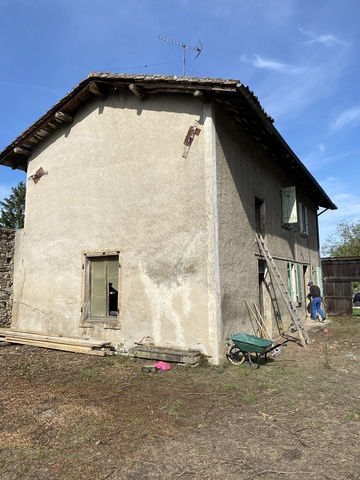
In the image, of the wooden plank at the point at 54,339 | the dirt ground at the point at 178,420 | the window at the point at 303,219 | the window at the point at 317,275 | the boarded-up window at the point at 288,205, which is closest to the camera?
the dirt ground at the point at 178,420

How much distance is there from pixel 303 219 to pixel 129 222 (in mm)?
Answer: 8880

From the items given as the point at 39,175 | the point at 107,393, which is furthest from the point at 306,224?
the point at 107,393

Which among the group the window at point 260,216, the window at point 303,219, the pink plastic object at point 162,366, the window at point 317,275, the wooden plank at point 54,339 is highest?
the window at point 303,219

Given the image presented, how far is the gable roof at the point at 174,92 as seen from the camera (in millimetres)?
7141

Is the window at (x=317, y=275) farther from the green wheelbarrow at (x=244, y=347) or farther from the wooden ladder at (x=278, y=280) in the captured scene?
the green wheelbarrow at (x=244, y=347)

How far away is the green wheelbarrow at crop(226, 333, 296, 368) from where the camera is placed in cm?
646

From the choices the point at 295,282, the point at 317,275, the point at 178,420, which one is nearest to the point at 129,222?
the point at 178,420

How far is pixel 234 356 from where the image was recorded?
6.94m

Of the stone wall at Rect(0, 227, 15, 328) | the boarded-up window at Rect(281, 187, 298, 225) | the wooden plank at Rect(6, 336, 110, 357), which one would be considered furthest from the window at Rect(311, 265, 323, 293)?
the stone wall at Rect(0, 227, 15, 328)

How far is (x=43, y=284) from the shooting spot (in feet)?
→ 31.1

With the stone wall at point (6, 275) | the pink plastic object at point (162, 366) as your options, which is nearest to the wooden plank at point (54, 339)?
the stone wall at point (6, 275)

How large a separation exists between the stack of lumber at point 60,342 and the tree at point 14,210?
28.7 metres

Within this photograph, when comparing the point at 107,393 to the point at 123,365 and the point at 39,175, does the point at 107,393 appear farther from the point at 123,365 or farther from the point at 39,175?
the point at 39,175

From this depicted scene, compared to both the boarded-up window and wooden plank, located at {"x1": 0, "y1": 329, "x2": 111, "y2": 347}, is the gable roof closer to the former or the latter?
the boarded-up window
